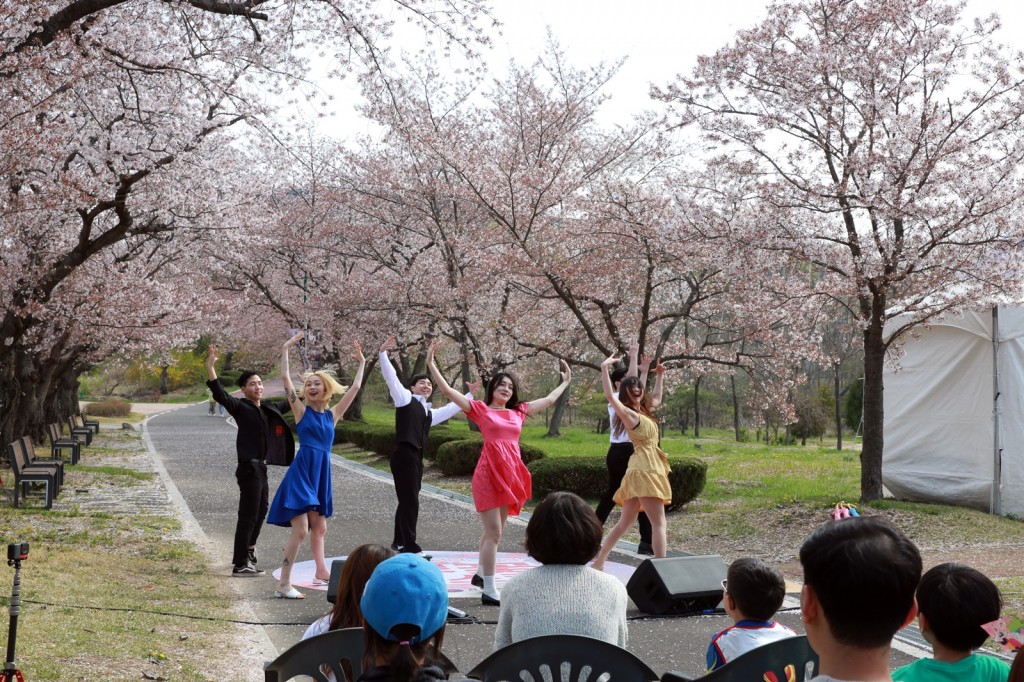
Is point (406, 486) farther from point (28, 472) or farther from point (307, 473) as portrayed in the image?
point (28, 472)

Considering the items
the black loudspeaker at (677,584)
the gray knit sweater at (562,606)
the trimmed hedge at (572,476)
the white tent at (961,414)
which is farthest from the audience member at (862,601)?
the trimmed hedge at (572,476)

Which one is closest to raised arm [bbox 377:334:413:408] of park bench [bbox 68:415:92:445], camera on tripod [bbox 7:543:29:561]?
camera on tripod [bbox 7:543:29:561]

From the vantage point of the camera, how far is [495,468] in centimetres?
751

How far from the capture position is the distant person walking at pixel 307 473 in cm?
773

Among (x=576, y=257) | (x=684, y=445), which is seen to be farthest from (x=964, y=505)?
(x=684, y=445)

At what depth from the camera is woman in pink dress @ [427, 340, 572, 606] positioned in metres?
7.44

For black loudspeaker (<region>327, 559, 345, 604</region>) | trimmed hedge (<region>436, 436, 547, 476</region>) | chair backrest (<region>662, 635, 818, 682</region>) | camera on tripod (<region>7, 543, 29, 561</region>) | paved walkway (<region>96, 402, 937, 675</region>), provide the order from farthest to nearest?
trimmed hedge (<region>436, 436, 547, 476</region>), paved walkway (<region>96, 402, 937, 675</region>), black loudspeaker (<region>327, 559, 345, 604</region>), camera on tripod (<region>7, 543, 29, 561</region>), chair backrest (<region>662, 635, 818, 682</region>)

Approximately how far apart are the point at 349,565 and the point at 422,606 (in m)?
0.99

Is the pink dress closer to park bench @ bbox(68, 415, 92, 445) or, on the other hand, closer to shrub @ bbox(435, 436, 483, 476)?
shrub @ bbox(435, 436, 483, 476)

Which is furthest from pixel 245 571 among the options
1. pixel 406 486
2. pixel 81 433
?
pixel 81 433

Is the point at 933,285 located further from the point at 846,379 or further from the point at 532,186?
the point at 846,379

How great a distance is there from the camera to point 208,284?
33.5 meters

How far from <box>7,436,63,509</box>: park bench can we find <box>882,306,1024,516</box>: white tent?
450 inches

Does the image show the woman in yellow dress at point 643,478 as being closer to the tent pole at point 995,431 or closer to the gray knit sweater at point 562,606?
the gray knit sweater at point 562,606
